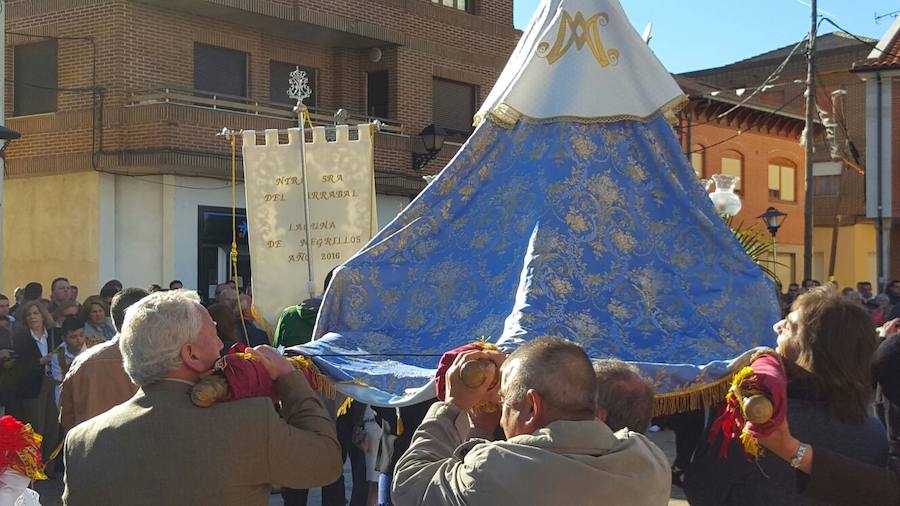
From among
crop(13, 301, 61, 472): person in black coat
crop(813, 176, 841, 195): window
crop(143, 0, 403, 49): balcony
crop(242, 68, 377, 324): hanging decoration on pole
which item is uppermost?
crop(143, 0, 403, 49): balcony

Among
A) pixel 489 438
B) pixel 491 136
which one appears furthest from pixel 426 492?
pixel 491 136

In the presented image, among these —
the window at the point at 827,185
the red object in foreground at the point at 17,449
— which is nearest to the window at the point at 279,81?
the red object in foreground at the point at 17,449

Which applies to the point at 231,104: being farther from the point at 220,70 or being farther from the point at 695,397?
the point at 695,397

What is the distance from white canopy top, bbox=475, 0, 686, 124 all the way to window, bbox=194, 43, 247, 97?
1502 cm

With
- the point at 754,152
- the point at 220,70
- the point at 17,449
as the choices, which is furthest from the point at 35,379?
the point at 754,152

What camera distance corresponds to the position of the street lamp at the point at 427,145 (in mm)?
21812

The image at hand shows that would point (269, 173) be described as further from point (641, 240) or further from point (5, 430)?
point (5, 430)

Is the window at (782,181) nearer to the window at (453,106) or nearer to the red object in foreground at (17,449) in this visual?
the window at (453,106)

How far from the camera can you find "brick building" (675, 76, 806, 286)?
32.8 meters

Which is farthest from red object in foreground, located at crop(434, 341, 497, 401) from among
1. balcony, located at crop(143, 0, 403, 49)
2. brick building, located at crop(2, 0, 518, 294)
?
balcony, located at crop(143, 0, 403, 49)

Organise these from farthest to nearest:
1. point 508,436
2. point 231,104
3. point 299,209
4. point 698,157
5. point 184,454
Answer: point 698,157
point 231,104
point 299,209
point 184,454
point 508,436

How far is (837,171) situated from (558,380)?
36.2 meters

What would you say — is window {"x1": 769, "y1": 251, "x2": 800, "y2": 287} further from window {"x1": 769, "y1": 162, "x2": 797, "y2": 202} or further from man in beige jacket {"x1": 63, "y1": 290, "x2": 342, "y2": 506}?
man in beige jacket {"x1": 63, "y1": 290, "x2": 342, "y2": 506}

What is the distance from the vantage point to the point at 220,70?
2081 cm
